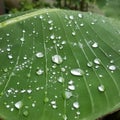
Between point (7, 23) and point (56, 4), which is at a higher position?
point (7, 23)

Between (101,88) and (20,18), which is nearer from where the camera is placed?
(101,88)

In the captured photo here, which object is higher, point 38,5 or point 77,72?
point 77,72

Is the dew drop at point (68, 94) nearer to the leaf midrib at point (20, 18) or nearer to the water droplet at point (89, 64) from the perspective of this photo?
the water droplet at point (89, 64)

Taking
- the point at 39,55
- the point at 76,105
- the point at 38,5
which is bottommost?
the point at 38,5

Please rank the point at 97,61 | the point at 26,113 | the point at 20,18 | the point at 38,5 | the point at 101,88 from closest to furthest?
1. the point at 26,113
2. the point at 101,88
3. the point at 97,61
4. the point at 20,18
5. the point at 38,5

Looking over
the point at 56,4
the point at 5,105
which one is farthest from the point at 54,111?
the point at 56,4

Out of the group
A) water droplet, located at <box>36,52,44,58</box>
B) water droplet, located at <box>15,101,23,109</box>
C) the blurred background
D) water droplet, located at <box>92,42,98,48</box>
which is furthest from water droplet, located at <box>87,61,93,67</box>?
the blurred background

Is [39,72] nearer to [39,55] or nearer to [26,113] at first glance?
[39,55]

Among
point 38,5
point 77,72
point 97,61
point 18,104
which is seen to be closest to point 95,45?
point 97,61

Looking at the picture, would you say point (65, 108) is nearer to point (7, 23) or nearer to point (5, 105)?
point (5, 105)
